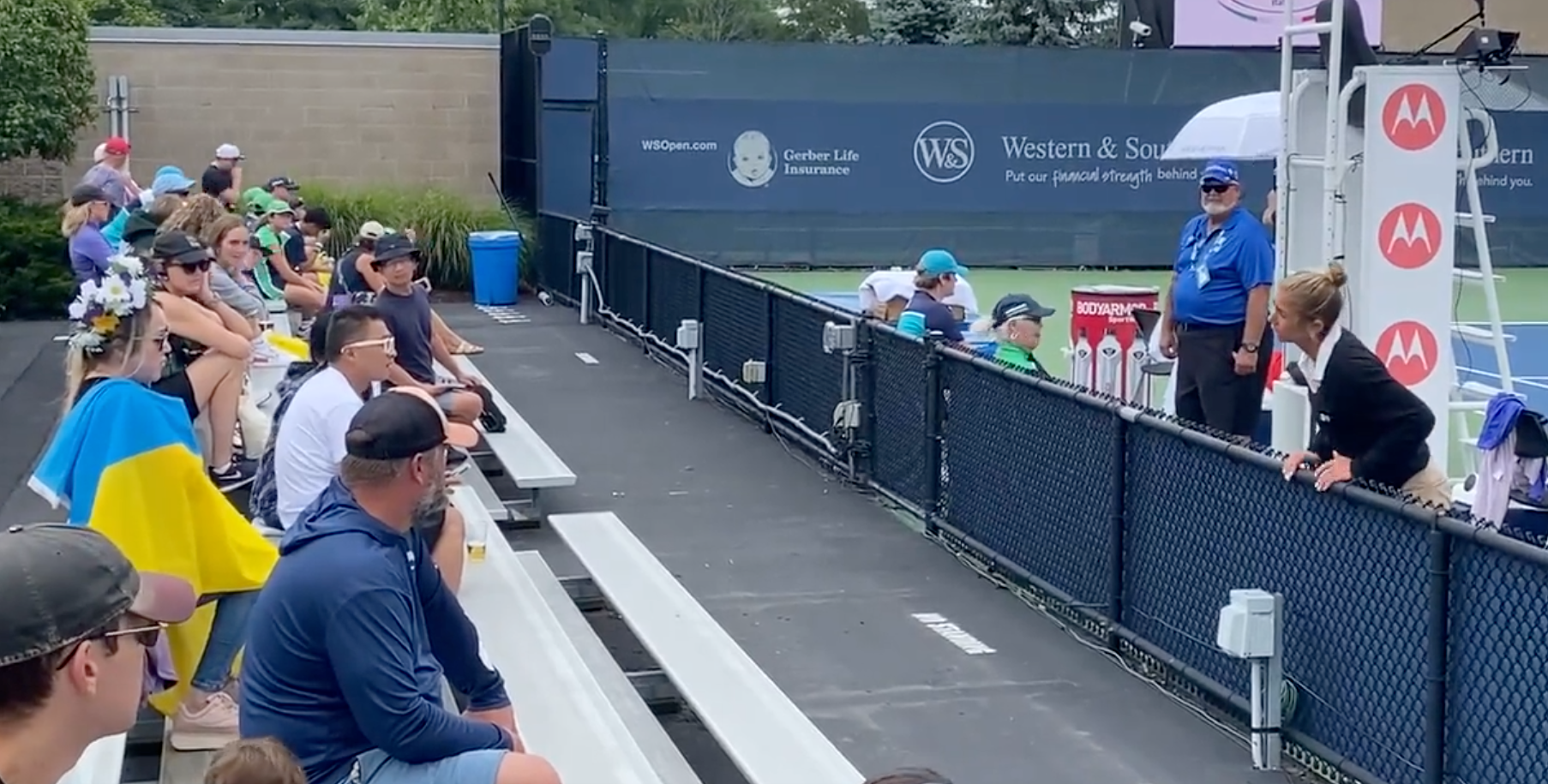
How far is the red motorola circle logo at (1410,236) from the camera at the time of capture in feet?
30.9

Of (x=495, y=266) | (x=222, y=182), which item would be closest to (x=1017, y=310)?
(x=222, y=182)

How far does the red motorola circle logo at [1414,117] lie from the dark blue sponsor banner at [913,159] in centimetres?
1641

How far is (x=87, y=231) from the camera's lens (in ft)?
39.4

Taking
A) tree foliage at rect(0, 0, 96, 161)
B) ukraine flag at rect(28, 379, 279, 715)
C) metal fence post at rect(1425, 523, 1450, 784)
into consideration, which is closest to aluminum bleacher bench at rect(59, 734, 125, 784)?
ukraine flag at rect(28, 379, 279, 715)

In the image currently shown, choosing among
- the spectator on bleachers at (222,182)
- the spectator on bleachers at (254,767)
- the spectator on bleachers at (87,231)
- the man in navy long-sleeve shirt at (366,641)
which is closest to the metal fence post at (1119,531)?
the man in navy long-sleeve shirt at (366,641)

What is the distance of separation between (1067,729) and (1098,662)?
0.86 meters

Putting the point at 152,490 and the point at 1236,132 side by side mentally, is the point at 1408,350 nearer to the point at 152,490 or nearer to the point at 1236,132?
the point at 1236,132

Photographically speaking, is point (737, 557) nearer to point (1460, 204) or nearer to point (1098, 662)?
point (1098, 662)

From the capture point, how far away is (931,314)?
1072 cm

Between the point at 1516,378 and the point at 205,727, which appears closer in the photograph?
the point at 205,727

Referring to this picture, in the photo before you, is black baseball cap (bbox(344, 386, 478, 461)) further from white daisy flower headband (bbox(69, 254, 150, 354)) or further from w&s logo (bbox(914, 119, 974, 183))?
w&s logo (bbox(914, 119, 974, 183))

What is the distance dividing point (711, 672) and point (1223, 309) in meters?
4.31

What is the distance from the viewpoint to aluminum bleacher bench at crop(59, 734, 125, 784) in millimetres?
5168

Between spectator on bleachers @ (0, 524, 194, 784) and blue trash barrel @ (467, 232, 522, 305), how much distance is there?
775 inches
